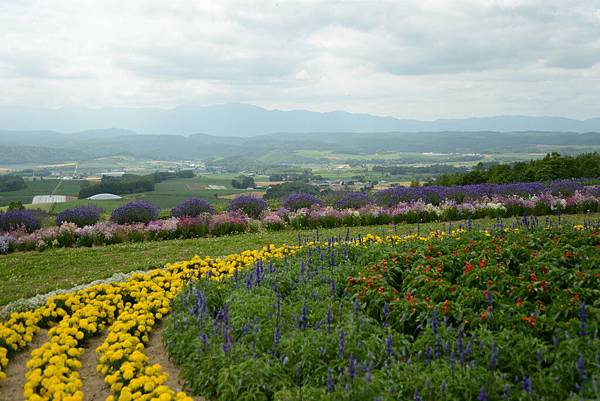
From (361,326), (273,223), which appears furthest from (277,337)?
(273,223)

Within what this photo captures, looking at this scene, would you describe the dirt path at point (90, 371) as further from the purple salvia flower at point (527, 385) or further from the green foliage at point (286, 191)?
the green foliage at point (286, 191)

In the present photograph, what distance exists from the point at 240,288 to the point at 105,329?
189cm

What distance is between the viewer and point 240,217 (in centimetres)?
1557

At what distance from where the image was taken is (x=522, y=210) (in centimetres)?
1554

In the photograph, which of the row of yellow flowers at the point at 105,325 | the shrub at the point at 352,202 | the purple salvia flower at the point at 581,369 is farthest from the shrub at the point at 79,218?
the purple salvia flower at the point at 581,369

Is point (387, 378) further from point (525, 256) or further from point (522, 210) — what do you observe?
point (522, 210)

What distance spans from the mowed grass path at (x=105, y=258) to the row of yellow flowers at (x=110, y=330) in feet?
6.06

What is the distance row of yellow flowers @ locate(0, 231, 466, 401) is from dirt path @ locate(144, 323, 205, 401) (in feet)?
0.42

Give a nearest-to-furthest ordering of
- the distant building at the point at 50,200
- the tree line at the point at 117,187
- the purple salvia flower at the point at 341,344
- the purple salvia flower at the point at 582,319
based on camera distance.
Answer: the purple salvia flower at the point at 582,319 → the purple salvia flower at the point at 341,344 → the distant building at the point at 50,200 → the tree line at the point at 117,187

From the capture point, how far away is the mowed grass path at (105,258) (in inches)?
369

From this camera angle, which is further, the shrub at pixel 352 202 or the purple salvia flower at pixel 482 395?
the shrub at pixel 352 202

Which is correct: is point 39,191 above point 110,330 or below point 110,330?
below

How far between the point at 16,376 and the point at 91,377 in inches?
35.8

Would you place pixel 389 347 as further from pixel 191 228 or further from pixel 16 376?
pixel 191 228
